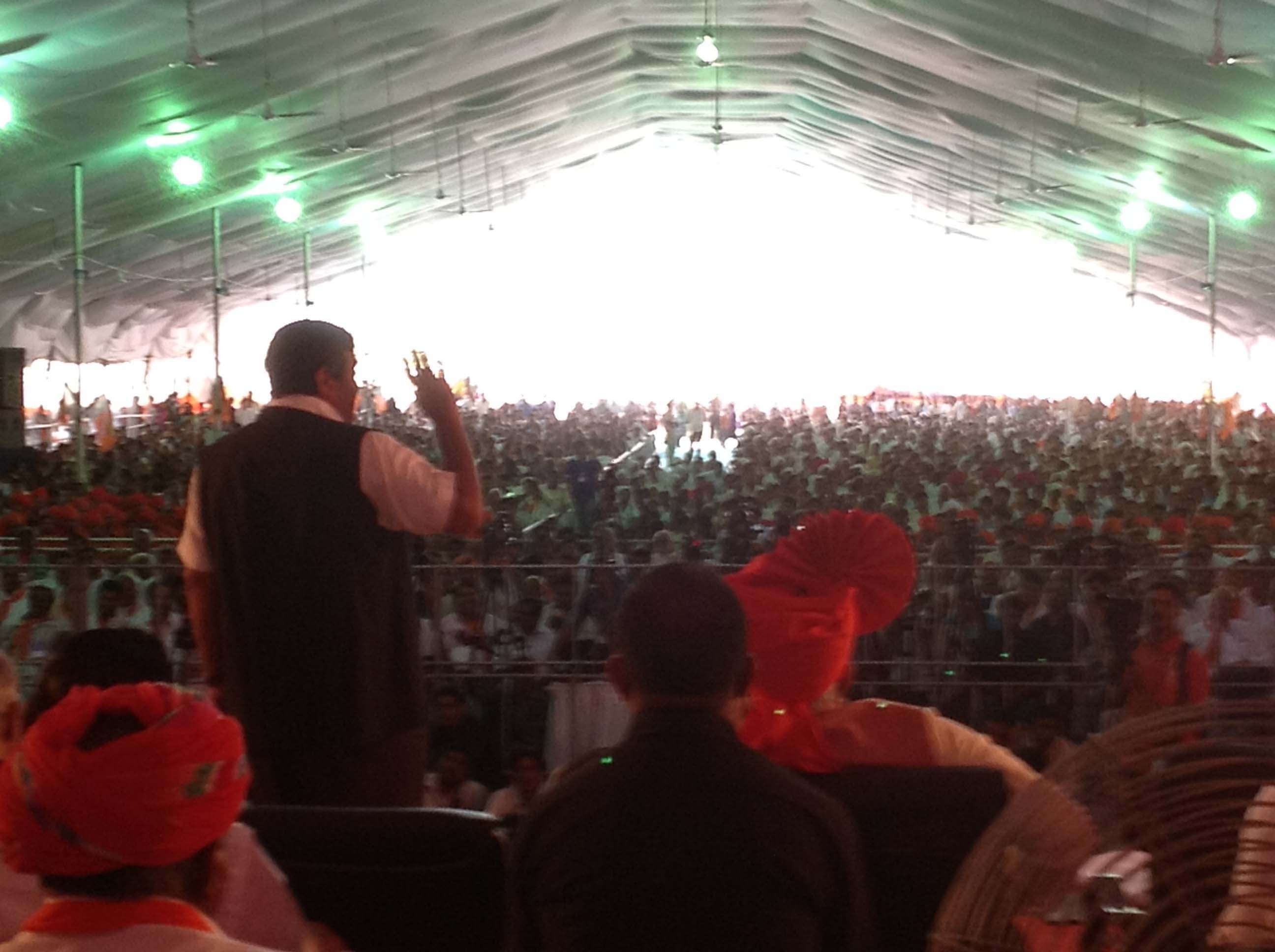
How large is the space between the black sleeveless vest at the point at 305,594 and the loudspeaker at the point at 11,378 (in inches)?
501

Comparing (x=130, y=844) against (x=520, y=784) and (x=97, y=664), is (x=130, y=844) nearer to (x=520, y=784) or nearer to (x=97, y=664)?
(x=97, y=664)

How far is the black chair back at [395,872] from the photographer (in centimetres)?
175

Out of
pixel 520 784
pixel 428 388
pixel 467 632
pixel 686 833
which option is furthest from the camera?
pixel 467 632

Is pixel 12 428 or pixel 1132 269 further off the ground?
pixel 1132 269

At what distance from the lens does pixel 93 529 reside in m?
7.58

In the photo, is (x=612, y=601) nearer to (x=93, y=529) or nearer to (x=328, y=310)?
(x=93, y=529)

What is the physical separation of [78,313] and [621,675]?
1307 cm

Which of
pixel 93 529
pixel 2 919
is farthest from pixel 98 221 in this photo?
pixel 2 919

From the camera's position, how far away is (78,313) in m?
13.5

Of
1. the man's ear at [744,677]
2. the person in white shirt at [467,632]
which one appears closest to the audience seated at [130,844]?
the man's ear at [744,677]

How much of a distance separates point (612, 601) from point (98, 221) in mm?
14585

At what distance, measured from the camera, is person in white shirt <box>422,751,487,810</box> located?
15.1 feet

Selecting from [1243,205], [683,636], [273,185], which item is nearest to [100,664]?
[683,636]

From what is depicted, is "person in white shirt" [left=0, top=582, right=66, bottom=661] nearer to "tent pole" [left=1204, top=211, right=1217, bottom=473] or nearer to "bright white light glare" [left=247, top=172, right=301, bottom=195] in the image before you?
"tent pole" [left=1204, top=211, right=1217, bottom=473]
